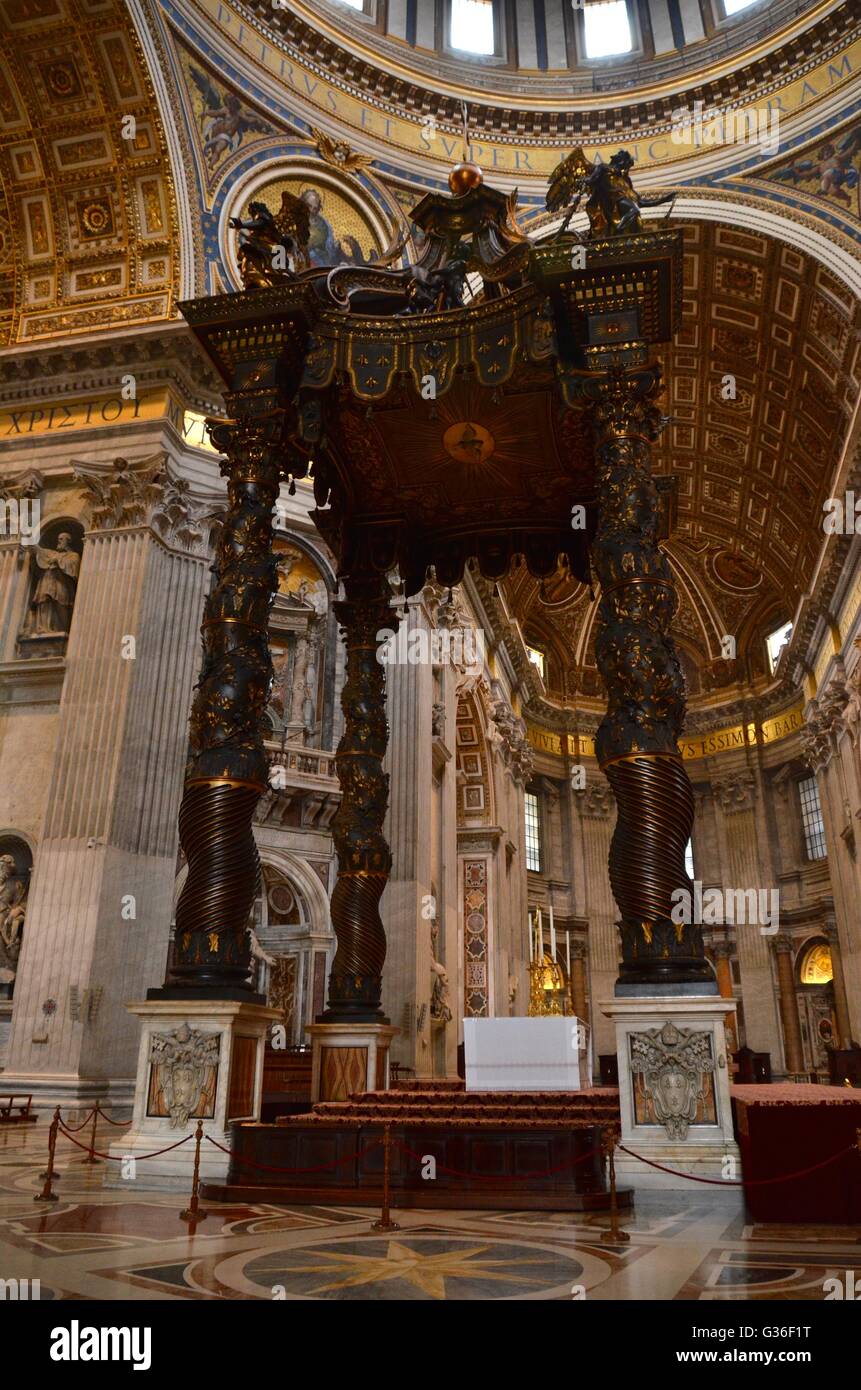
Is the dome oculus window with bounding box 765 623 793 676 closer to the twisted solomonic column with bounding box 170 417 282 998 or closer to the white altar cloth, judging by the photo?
the white altar cloth

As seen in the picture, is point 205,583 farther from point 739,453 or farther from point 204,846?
point 739,453

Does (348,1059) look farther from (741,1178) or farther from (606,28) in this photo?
(606,28)

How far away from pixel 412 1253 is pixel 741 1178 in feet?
6.71

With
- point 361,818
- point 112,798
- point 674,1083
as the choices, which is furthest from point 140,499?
point 674,1083

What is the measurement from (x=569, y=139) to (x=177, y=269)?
28.5 feet

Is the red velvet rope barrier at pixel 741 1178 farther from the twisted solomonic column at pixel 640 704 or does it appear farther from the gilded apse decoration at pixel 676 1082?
the twisted solomonic column at pixel 640 704

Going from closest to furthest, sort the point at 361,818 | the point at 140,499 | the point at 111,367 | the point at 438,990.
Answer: the point at 361,818, the point at 140,499, the point at 111,367, the point at 438,990

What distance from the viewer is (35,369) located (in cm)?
1399

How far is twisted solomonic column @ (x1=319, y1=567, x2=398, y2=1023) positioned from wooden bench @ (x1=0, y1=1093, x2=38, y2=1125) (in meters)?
3.81

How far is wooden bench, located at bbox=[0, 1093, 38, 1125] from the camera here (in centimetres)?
966

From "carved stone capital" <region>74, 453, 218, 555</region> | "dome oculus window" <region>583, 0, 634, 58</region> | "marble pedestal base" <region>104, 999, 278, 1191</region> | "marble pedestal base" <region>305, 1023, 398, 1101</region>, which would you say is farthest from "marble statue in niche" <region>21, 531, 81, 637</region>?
"dome oculus window" <region>583, 0, 634, 58</region>

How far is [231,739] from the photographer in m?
5.99

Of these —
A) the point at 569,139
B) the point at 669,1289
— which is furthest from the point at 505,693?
the point at 669,1289

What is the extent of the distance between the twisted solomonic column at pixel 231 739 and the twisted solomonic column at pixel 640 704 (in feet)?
6.84
